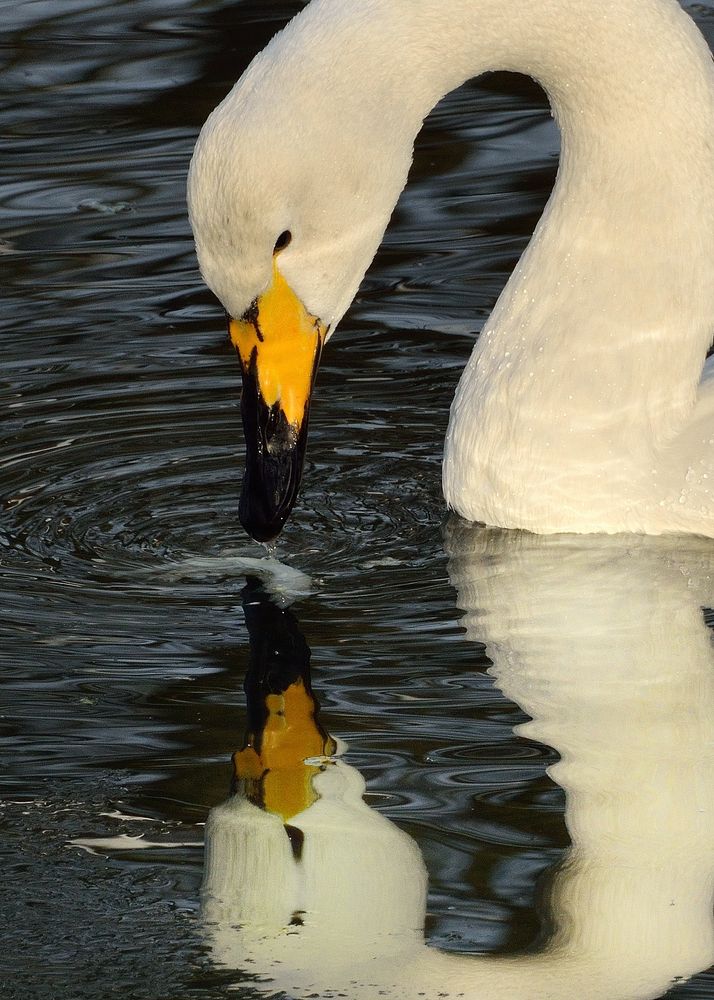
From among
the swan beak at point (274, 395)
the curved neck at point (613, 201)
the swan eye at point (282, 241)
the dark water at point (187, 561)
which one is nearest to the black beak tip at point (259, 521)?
the swan beak at point (274, 395)

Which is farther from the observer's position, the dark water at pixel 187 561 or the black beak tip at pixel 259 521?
the black beak tip at pixel 259 521

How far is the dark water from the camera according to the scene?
3.52 meters

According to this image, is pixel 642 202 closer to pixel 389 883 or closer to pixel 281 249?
pixel 281 249

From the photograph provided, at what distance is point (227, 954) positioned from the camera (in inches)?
131

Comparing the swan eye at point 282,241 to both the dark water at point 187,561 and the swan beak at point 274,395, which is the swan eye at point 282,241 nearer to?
the swan beak at point 274,395

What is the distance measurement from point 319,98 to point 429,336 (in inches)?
89.4

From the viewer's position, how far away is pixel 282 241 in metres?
4.60

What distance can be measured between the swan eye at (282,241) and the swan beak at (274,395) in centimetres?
4

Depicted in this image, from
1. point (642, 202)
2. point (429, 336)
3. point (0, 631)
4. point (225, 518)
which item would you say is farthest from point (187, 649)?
point (429, 336)

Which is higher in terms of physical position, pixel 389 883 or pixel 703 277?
pixel 703 277

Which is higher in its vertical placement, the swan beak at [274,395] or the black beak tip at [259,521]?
the swan beak at [274,395]

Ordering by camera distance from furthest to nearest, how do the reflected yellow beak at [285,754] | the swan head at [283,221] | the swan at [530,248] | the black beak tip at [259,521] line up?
the black beak tip at [259,521] → the swan at [530,248] → the swan head at [283,221] → the reflected yellow beak at [285,754]

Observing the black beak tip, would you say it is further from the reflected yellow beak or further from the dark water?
the reflected yellow beak

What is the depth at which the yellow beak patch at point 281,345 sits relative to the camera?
4652mm
